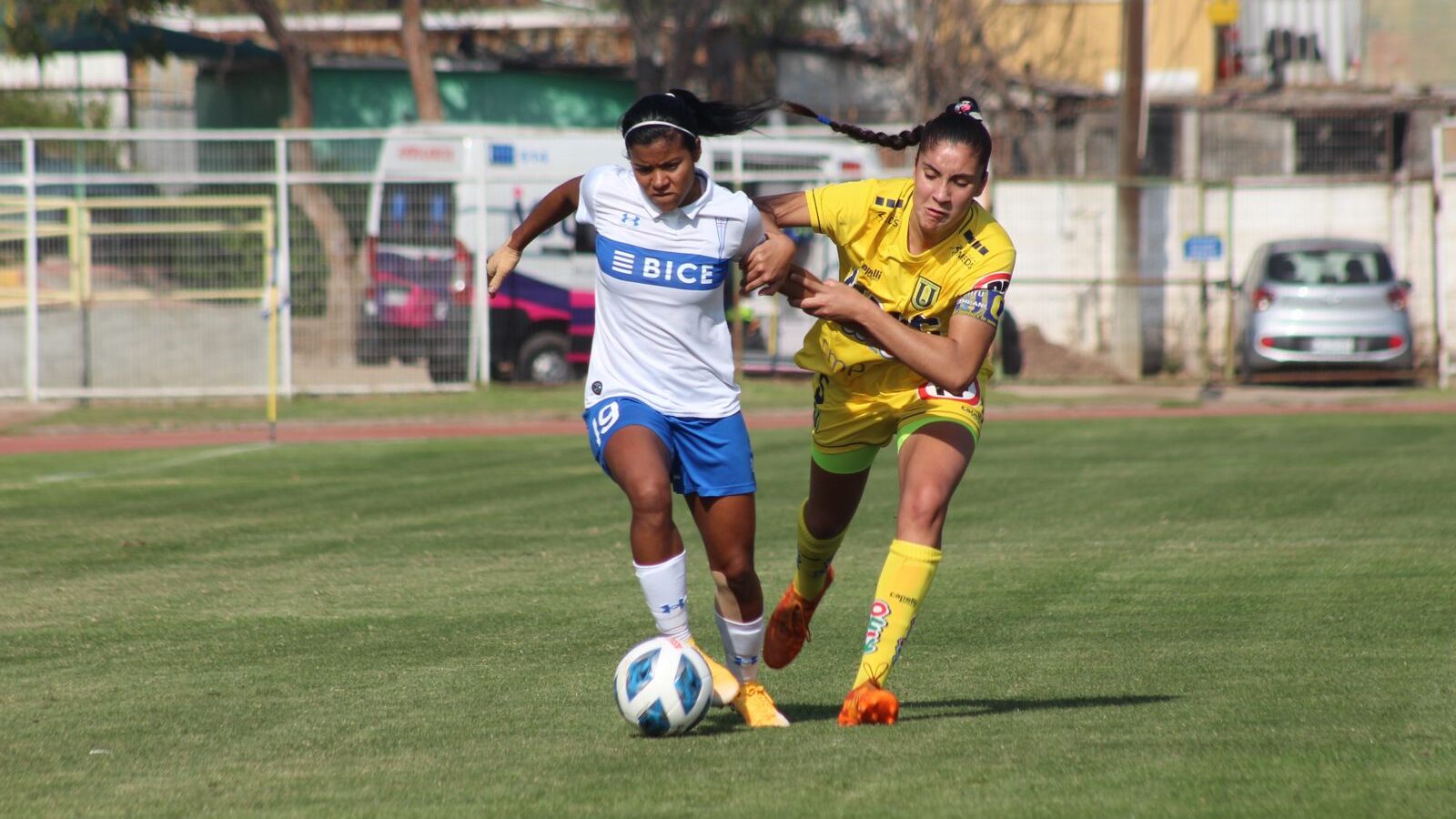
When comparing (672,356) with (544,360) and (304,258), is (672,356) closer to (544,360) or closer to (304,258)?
(304,258)

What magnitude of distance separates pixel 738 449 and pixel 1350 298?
18629 millimetres

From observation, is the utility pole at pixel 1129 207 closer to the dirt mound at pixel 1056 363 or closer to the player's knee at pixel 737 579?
the dirt mound at pixel 1056 363

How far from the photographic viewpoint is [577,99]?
3394 centimetres

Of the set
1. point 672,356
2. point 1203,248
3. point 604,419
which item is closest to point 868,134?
point 672,356

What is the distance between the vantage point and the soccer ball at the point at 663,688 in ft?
18.6

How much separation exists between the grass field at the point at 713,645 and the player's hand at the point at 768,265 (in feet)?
4.82

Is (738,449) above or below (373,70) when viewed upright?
below

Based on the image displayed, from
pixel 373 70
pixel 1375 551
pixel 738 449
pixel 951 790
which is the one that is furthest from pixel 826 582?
pixel 373 70

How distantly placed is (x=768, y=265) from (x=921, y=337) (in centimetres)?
56

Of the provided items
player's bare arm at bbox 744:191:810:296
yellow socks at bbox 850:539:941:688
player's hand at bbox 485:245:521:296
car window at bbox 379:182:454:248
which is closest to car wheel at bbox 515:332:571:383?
car window at bbox 379:182:454:248

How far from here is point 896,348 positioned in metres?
5.97

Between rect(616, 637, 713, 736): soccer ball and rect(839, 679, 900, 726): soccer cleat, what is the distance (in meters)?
0.46

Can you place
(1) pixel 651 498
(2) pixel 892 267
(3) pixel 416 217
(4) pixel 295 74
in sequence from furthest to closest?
1. (4) pixel 295 74
2. (3) pixel 416 217
3. (2) pixel 892 267
4. (1) pixel 651 498

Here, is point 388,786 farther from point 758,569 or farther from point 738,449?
point 758,569
